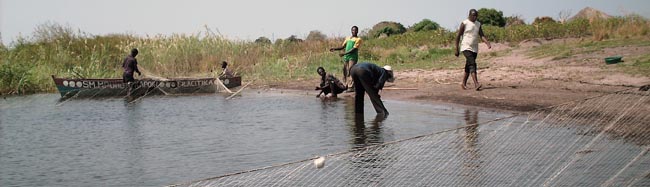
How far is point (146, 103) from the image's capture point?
61.2 ft

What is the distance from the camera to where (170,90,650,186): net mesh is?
23.5 ft

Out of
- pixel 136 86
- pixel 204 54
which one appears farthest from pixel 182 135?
pixel 204 54

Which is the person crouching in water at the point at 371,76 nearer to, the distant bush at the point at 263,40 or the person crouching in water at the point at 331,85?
the person crouching in water at the point at 331,85

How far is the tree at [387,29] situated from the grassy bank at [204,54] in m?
14.8

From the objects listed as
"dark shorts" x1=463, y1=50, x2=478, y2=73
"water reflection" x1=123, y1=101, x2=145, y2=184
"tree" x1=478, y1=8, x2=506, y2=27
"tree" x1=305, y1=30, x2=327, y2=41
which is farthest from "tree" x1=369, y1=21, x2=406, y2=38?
"dark shorts" x1=463, y1=50, x2=478, y2=73

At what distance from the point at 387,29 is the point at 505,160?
36.3 m

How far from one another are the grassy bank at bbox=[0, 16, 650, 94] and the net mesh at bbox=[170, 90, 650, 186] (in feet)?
37.4

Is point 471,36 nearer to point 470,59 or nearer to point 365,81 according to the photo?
point 470,59

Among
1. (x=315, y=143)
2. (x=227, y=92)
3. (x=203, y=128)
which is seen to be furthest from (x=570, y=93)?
(x=227, y=92)

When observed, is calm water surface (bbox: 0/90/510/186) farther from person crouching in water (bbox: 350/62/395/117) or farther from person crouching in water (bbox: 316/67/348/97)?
person crouching in water (bbox: 350/62/395/117)

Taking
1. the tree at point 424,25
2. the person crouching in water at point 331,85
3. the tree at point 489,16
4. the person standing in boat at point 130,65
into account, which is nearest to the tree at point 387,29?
the tree at point 424,25

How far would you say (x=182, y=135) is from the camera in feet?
40.4

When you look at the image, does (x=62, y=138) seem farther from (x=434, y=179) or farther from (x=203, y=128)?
(x=434, y=179)

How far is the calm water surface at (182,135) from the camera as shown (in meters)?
9.12
